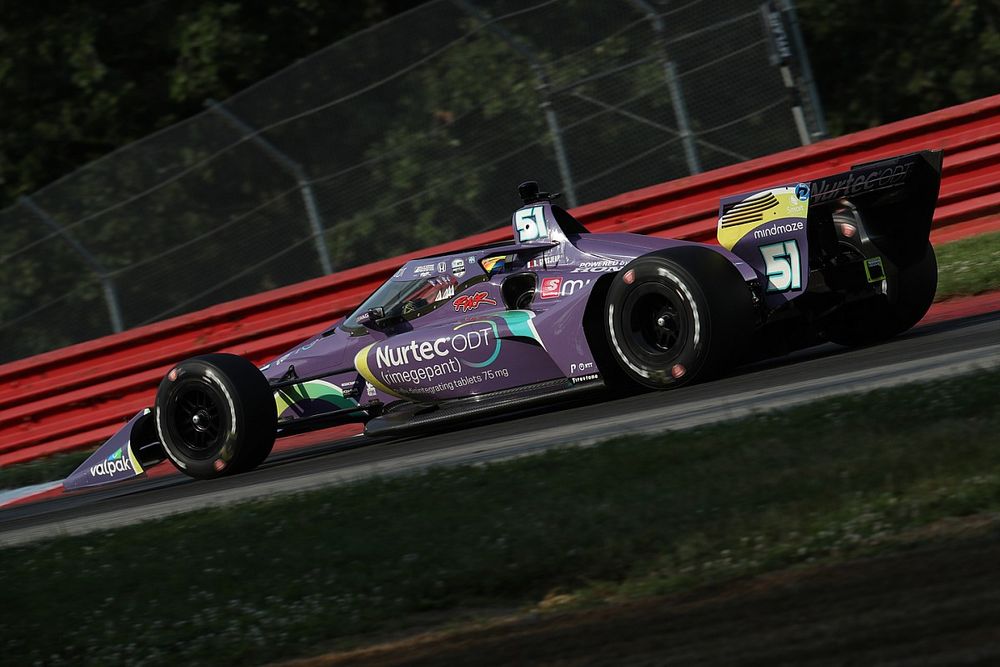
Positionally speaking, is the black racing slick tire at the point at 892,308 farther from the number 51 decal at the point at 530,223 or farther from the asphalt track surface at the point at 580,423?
the number 51 decal at the point at 530,223

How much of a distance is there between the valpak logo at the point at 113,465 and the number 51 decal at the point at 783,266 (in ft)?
14.5

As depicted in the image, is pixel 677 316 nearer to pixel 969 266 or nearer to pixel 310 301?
pixel 969 266

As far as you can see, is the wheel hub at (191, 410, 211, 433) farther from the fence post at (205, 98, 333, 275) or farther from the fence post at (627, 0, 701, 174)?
the fence post at (627, 0, 701, 174)

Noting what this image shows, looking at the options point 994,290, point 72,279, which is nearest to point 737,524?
point 994,290

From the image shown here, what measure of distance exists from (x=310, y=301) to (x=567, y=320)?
5307mm

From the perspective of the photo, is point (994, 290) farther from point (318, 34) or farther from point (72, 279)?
point (318, 34)

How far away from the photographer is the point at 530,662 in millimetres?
3627

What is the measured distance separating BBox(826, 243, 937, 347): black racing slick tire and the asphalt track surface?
13 cm

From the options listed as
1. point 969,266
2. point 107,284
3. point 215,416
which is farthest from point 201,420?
point 969,266

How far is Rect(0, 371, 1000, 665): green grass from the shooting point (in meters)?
4.31

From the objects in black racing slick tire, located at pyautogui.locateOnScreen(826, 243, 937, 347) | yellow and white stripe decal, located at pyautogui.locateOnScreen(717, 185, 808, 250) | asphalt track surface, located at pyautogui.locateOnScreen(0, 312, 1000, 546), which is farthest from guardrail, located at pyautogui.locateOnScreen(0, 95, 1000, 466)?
yellow and white stripe decal, located at pyautogui.locateOnScreen(717, 185, 808, 250)

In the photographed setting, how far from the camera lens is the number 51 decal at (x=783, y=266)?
7.58 m

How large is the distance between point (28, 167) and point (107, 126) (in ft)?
4.07

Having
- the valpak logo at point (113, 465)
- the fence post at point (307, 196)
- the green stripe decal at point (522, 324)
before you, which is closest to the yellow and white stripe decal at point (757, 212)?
the green stripe decal at point (522, 324)
